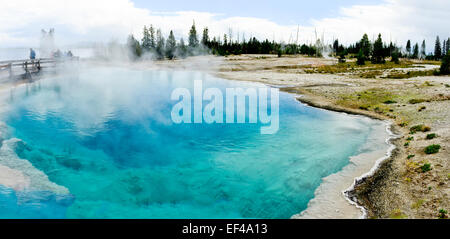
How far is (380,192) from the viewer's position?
12.8 meters

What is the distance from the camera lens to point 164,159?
17719 millimetres

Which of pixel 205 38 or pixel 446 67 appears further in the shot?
pixel 205 38

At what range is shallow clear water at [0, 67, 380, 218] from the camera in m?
12.6

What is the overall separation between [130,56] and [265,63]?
37.4 m

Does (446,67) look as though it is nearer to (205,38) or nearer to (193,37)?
(193,37)

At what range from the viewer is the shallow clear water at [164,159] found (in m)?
12.6

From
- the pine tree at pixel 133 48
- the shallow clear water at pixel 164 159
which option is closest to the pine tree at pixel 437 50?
the pine tree at pixel 133 48

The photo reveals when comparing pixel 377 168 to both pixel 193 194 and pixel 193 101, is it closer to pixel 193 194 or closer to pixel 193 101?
pixel 193 194

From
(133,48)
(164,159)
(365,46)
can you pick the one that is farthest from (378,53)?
(164,159)

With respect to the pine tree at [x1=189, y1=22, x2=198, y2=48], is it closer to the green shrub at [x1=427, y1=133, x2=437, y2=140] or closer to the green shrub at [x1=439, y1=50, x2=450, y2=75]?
the green shrub at [x1=439, y1=50, x2=450, y2=75]

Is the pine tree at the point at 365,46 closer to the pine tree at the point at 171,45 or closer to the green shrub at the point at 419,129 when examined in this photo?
the pine tree at the point at 171,45

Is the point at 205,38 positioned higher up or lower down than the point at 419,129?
higher up

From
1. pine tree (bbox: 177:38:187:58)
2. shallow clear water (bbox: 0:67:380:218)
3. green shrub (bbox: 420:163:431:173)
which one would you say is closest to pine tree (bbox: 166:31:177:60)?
pine tree (bbox: 177:38:187:58)

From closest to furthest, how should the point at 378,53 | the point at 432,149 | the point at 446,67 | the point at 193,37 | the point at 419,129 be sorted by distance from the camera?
the point at 432,149 → the point at 419,129 → the point at 446,67 → the point at 378,53 → the point at 193,37
